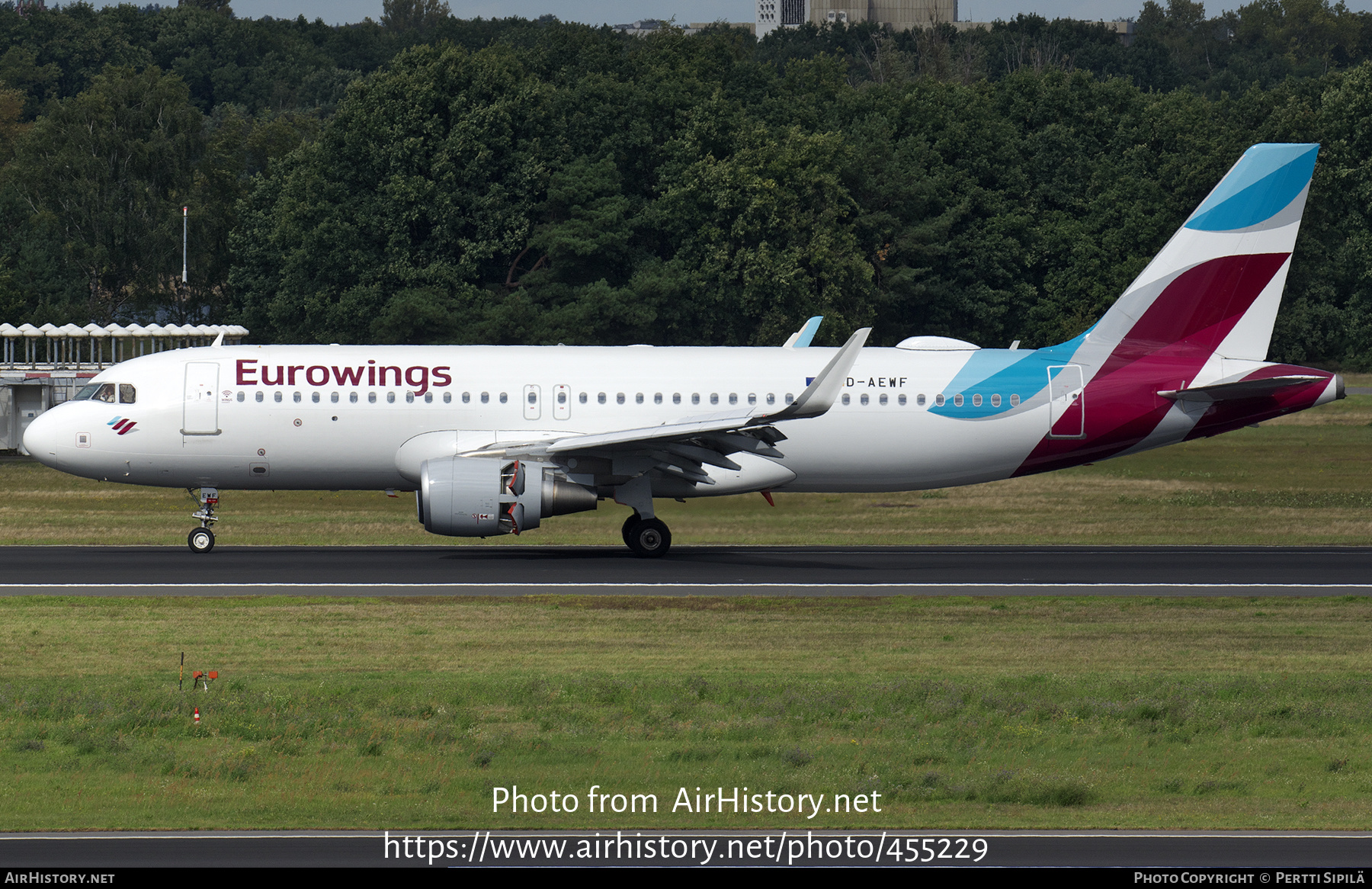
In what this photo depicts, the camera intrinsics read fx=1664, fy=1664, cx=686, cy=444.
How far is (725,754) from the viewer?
1758 cm

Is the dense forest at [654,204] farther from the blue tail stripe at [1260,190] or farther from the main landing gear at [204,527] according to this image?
→ the blue tail stripe at [1260,190]

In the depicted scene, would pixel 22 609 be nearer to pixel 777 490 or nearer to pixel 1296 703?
pixel 777 490

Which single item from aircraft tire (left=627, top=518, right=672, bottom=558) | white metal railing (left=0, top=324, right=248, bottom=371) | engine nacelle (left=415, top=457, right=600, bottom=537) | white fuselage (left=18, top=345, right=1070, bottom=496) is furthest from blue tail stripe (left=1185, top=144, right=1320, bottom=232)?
white metal railing (left=0, top=324, right=248, bottom=371)

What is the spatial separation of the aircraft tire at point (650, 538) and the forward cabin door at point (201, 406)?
29.5 feet

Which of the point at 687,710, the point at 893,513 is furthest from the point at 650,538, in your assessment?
the point at 687,710

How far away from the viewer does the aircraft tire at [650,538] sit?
115 feet

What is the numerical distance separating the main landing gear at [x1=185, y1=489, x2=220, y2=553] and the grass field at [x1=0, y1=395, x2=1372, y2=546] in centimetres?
221

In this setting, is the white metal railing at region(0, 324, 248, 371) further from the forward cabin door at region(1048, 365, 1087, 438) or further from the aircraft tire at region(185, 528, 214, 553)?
the forward cabin door at region(1048, 365, 1087, 438)

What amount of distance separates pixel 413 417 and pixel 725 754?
18.6 metres

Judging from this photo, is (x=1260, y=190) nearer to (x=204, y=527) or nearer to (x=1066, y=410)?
(x=1066, y=410)

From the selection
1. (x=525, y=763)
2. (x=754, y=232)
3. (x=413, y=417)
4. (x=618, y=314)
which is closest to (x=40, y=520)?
(x=413, y=417)

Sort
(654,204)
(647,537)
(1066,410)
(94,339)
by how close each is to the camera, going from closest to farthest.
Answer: (647,537) < (1066,410) < (94,339) < (654,204)

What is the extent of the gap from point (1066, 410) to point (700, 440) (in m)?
8.28

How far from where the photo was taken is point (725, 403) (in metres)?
35.5
